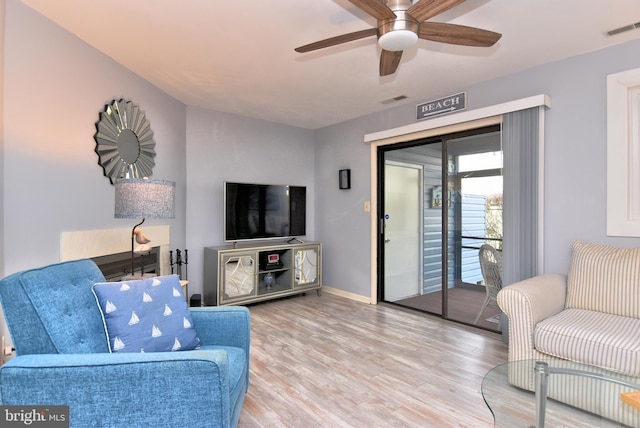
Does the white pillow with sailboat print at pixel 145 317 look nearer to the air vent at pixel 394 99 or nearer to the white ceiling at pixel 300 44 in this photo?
the white ceiling at pixel 300 44

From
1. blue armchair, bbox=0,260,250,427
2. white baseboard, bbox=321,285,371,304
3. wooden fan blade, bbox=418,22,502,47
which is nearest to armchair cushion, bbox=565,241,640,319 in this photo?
wooden fan blade, bbox=418,22,502,47

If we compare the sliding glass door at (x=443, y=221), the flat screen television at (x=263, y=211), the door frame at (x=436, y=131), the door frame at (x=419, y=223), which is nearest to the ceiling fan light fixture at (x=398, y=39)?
the door frame at (x=436, y=131)

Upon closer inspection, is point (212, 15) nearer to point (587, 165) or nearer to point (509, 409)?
point (509, 409)

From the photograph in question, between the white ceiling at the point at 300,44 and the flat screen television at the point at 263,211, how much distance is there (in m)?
1.07

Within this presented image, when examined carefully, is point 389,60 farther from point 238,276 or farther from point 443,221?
point 238,276

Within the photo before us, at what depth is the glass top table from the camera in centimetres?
134

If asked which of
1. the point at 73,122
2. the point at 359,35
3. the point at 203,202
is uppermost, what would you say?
the point at 359,35

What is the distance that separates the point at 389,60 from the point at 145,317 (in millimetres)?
1981

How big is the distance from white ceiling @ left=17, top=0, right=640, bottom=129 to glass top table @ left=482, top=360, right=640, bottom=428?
200cm

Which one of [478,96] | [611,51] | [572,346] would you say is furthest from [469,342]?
[611,51]

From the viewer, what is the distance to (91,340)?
139cm

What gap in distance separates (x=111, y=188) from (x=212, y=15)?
1.56 metres

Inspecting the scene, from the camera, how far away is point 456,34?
6.03 feet

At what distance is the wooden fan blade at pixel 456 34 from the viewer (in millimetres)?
1776
